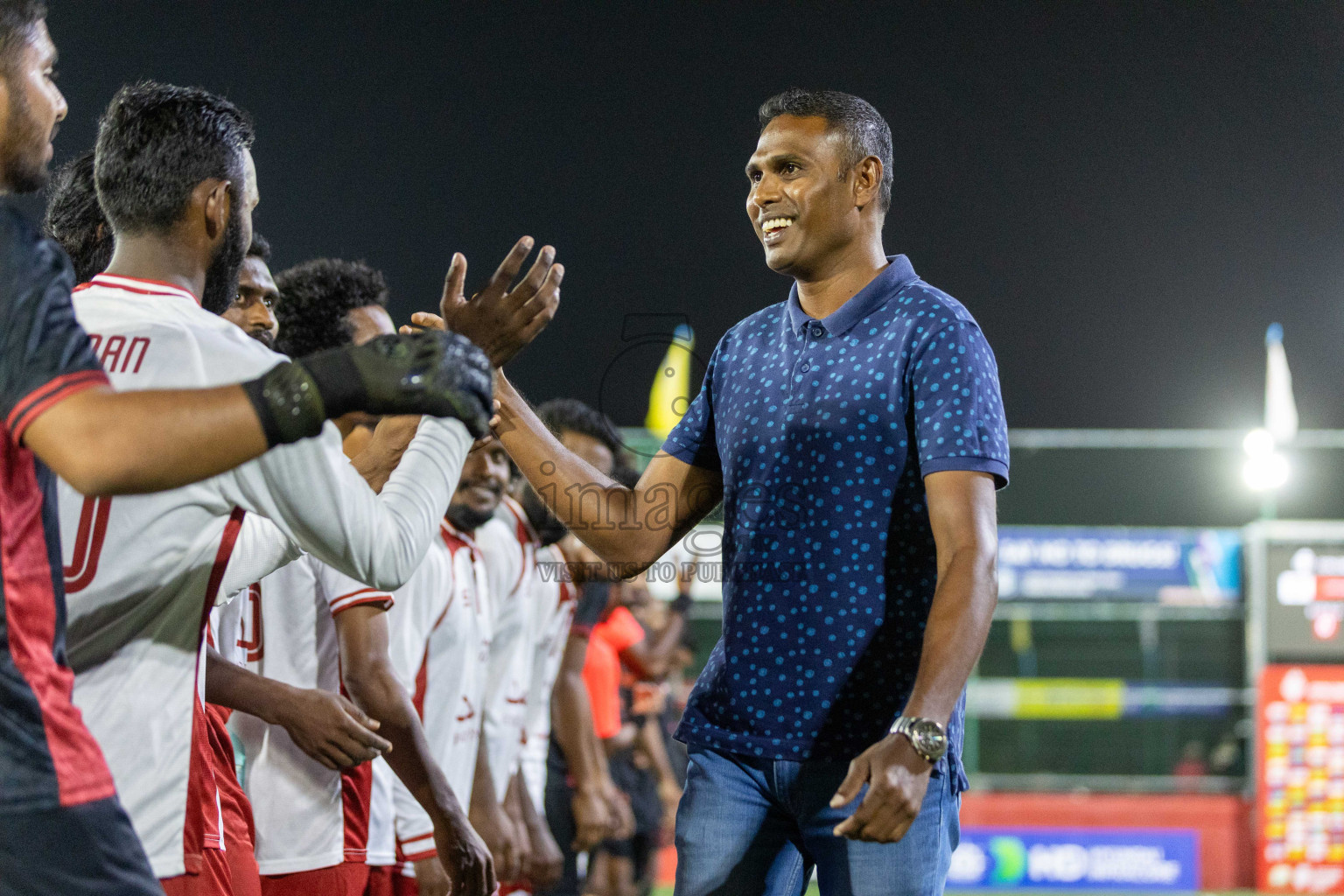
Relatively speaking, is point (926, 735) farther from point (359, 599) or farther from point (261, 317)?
point (261, 317)

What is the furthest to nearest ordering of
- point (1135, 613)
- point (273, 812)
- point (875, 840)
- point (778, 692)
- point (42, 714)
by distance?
point (1135, 613)
point (273, 812)
point (778, 692)
point (875, 840)
point (42, 714)

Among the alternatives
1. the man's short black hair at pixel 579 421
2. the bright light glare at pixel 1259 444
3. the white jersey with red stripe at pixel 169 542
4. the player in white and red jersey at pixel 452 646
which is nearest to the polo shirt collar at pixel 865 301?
the white jersey with red stripe at pixel 169 542

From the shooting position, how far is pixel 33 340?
1.57 metres

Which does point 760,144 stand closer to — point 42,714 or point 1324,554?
point 42,714

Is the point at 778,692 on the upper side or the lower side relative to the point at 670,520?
lower

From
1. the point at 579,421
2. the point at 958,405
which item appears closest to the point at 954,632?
the point at 958,405

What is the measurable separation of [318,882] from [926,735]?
1.91 metres

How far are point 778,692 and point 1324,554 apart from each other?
517 inches

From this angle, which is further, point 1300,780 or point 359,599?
point 1300,780

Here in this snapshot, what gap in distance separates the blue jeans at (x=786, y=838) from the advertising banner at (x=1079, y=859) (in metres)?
12.2

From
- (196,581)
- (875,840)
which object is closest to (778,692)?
(875,840)

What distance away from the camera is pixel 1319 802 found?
13.7 m

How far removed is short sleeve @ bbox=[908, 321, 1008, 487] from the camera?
2.40m

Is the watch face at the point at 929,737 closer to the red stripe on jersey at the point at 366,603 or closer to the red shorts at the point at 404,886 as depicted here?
the red stripe on jersey at the point at 366,603
